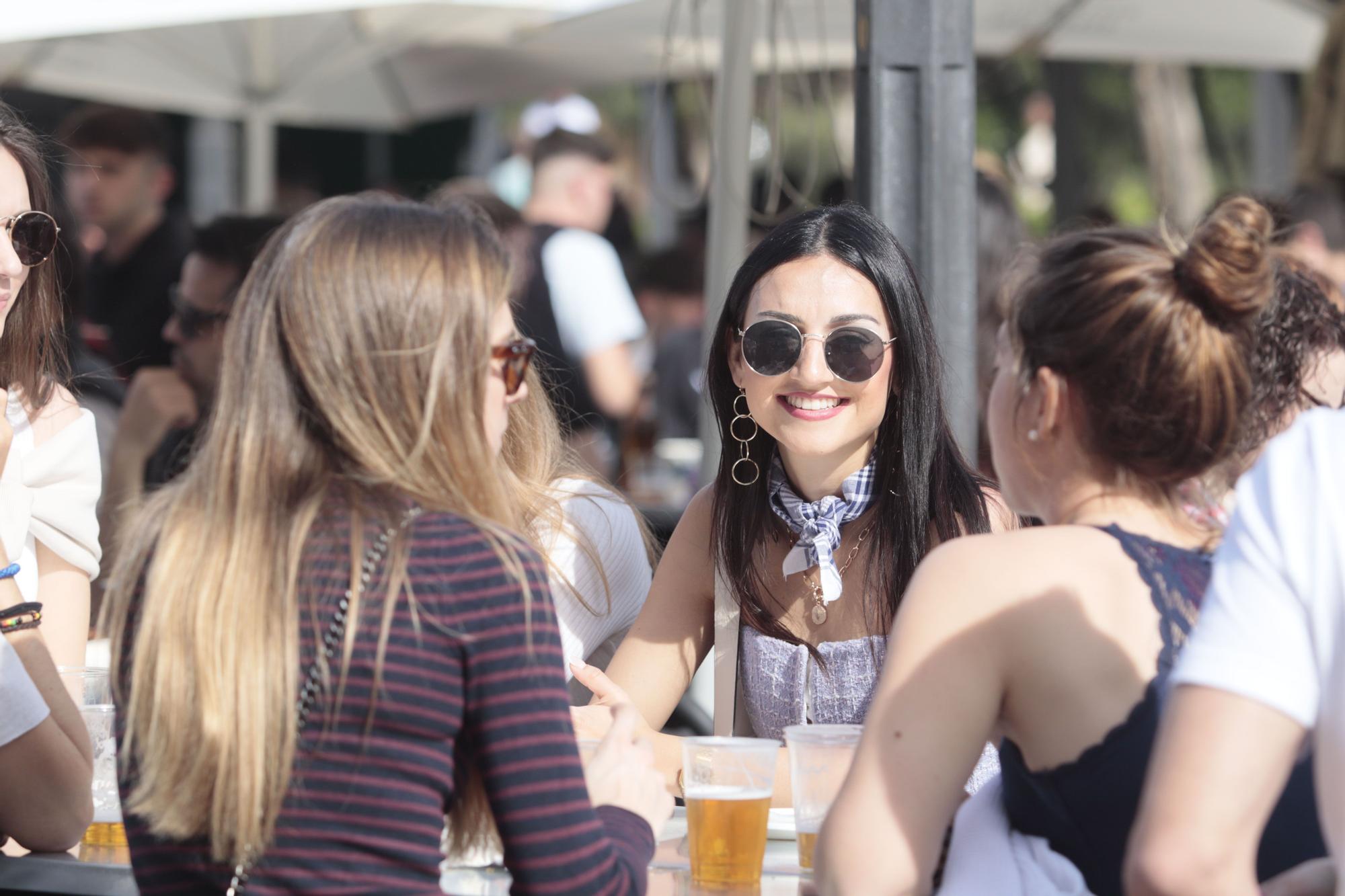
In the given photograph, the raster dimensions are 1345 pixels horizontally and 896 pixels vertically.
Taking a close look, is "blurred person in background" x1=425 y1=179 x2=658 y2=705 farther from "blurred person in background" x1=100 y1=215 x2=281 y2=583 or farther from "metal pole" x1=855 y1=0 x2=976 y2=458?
"blurred person in background" x1=100 y1=215 x2=281 y2=583

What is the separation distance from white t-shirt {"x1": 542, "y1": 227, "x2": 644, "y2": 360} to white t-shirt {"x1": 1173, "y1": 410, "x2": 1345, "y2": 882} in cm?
478

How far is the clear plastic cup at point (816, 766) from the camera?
1.84 m

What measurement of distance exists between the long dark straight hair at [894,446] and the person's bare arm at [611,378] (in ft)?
11.3

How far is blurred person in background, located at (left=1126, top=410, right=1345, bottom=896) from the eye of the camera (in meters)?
1.31

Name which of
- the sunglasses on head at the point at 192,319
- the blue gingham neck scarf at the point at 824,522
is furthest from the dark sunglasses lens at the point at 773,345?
the sunglasses on head at the point at 192,319

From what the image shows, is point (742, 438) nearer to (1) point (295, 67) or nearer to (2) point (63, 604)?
(2) point (63, 604)

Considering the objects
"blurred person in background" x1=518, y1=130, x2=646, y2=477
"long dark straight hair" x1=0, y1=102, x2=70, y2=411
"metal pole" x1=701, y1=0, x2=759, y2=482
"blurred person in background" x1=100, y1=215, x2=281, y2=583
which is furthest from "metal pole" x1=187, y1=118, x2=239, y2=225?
"long dark straight hair" x1=0, y1=102, x2=70, y2=411

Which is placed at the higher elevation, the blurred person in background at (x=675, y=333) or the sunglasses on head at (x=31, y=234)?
the sunglasses on head at (x=31, y=234)

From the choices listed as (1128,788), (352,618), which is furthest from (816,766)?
(352,618)

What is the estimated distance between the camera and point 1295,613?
132 cm

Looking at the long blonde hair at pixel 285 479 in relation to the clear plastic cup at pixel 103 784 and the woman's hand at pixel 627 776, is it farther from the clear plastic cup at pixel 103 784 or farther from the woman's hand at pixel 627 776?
the clear plastic cup at pixel 103 784

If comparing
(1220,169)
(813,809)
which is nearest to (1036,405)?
(813,809)

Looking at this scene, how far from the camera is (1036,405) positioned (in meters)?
1.73

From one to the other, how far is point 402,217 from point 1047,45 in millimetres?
4887
